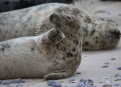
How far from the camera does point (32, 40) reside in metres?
4.75

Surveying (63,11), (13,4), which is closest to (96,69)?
(63,11)

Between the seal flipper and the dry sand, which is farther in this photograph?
the seal flipper

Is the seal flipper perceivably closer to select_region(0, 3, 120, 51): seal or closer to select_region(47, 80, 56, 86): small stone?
select_region(47, 80, 56, 86): small stone

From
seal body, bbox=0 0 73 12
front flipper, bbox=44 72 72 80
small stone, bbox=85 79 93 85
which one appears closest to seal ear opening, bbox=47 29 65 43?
front flipper, bbox=44 72 72 80

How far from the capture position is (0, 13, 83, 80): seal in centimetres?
457

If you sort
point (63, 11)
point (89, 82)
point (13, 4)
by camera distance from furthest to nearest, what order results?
point (13, 4) → point (63, 11) → point (89, 82)

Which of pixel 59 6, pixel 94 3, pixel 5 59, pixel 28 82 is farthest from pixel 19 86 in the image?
pixel 94 3

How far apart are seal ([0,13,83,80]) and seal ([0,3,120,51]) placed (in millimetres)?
1608

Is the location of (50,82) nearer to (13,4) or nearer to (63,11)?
(63,11)

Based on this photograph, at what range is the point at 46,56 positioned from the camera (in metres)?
4.58

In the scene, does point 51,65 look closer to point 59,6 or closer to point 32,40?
point 32,40

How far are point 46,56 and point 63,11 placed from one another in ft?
5.92

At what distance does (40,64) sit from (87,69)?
0.63m

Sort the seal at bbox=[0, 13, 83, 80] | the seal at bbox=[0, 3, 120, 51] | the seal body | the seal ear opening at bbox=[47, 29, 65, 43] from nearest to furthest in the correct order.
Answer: the seal ear opening at bbox=[47, 29, 65, 43] < the seal at bbox=[0, 13, 83, 80] < the seal at bbox=[0, 3, 120, 51] < the seal body
